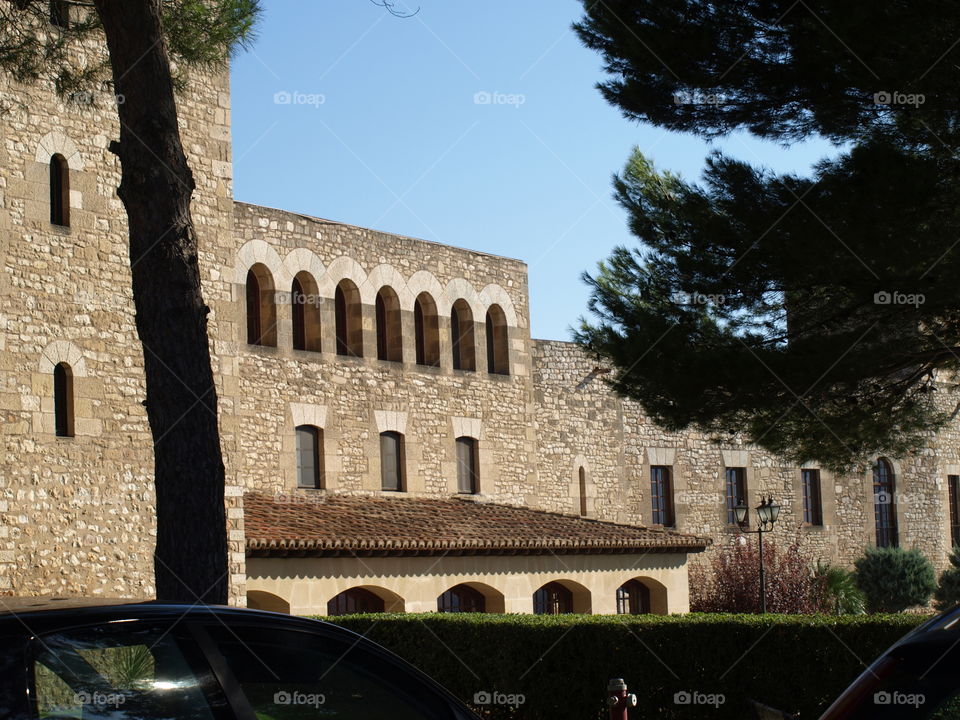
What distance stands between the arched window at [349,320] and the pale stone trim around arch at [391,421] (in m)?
1.13

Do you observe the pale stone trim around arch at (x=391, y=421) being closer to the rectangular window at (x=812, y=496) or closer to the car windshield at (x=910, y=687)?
the rectangular window at (x=812, y=496)

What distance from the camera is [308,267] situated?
19688mm

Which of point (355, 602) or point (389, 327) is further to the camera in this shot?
point (389, 327)

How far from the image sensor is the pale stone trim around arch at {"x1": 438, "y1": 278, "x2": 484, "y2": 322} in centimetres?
2223

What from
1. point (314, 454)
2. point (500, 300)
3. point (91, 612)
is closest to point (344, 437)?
point (314, 454)

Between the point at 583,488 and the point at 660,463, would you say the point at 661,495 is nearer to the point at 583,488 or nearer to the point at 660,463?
the point at 660,463

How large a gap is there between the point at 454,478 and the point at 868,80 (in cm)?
1411

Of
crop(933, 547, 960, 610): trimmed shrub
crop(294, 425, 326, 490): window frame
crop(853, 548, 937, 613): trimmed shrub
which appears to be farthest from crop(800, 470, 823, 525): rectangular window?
crop(294, 425, 326, 490): window frame

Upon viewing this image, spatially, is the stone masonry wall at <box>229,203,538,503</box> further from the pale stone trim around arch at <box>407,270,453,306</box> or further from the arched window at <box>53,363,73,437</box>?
the arched window at <box>53,363,73,437</box>

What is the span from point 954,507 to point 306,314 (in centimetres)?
2158

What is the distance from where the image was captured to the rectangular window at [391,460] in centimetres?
2083

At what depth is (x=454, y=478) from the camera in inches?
862

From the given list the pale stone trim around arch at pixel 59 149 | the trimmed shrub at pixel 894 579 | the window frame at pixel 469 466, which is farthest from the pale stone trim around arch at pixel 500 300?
the trimmed shrub at pixel 894 579

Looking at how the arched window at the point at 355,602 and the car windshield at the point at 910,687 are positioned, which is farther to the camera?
the arched window at the point at 355,602
